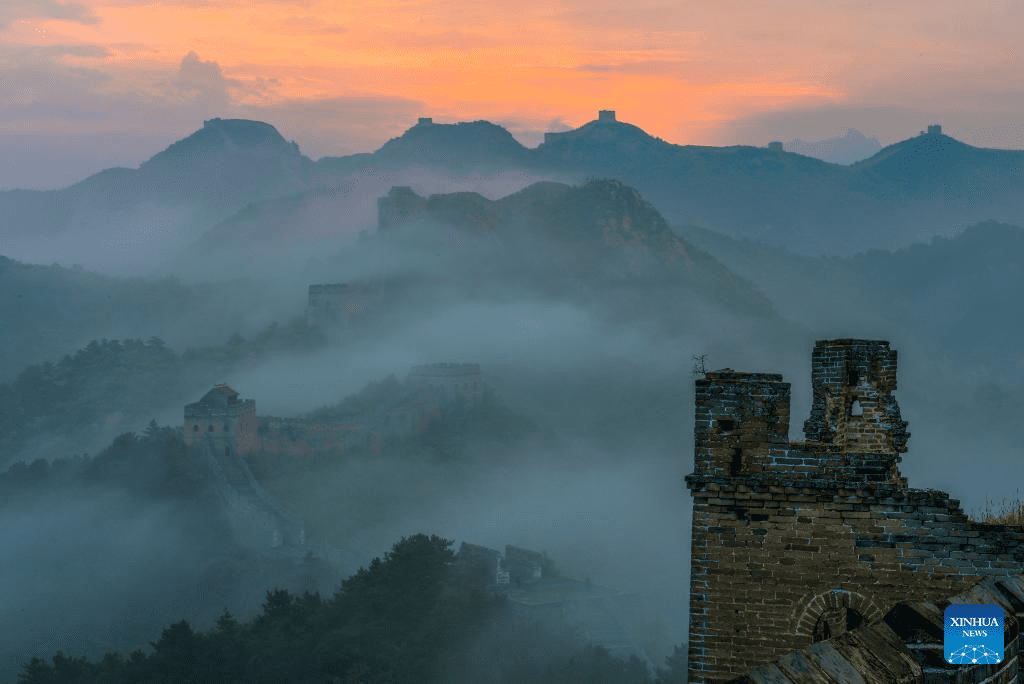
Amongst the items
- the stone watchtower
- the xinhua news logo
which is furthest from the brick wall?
the stone watchtower

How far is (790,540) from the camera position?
18.4m

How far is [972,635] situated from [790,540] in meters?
5.90

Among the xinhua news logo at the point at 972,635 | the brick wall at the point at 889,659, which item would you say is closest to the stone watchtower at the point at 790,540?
the brick wall at the point at 889,659

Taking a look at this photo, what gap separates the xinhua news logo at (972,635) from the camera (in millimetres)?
12250

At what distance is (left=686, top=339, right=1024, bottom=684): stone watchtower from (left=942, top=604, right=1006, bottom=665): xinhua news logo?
4966 millimetres

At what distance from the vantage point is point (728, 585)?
1839cm

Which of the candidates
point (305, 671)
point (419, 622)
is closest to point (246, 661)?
point (305, 671)

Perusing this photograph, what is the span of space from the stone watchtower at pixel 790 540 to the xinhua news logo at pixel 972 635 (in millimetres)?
4966

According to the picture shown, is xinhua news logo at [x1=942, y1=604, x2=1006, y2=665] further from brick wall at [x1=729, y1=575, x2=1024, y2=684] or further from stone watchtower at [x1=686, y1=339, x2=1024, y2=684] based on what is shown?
stone watchtower at [x1=686, y1=339, x2=1024, y2=684]

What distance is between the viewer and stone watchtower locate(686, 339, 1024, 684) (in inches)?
708

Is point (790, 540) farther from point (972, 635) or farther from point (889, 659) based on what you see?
point (889, 659)

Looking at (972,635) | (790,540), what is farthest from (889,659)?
(790,540)

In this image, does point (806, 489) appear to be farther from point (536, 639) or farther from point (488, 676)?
point (536, 639)

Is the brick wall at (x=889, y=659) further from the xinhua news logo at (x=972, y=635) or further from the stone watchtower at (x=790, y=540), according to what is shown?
the stone watchtower at (x=790, y=540)
